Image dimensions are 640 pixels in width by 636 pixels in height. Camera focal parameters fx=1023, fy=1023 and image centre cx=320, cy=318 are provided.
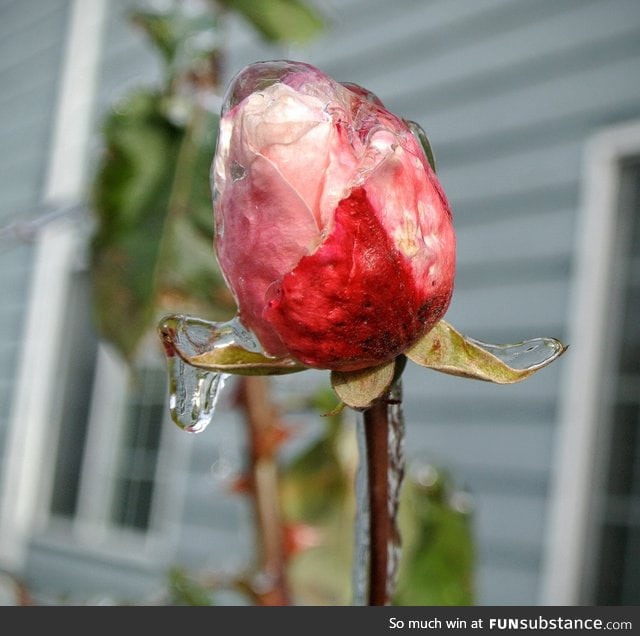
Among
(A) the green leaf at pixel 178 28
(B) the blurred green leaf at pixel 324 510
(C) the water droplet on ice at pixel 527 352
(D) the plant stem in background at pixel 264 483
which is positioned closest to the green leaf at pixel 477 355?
(C) the water droplet on ice at pixel 527 352

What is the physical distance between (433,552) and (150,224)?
22.4 inches

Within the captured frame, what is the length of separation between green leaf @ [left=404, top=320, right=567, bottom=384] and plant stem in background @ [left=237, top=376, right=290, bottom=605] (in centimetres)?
59

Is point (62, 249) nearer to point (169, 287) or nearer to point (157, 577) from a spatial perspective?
point (157, 577)

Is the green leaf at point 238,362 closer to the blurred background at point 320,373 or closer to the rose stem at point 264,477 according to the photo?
the blurred background at point 320,373

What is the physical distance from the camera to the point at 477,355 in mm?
373

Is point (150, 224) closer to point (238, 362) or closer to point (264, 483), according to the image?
point (264, 483)

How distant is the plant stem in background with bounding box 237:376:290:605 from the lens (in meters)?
0.93

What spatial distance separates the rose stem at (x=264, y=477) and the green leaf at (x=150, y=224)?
6.1 inches

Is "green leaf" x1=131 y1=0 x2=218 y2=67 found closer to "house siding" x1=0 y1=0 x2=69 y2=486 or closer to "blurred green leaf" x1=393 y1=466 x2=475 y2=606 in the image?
"blurred green leaf" x1=393 y1=466 x2=475 y2=606

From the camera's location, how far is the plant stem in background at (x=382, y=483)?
375mm

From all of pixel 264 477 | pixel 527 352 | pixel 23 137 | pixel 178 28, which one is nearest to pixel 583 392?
pixel 178 28

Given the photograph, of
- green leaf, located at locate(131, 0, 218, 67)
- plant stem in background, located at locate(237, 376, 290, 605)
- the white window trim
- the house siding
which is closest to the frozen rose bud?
plant stem in background, located at locate(237, 376, 290, 605)

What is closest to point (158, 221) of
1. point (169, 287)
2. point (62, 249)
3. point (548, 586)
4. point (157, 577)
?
point (169, 287)
